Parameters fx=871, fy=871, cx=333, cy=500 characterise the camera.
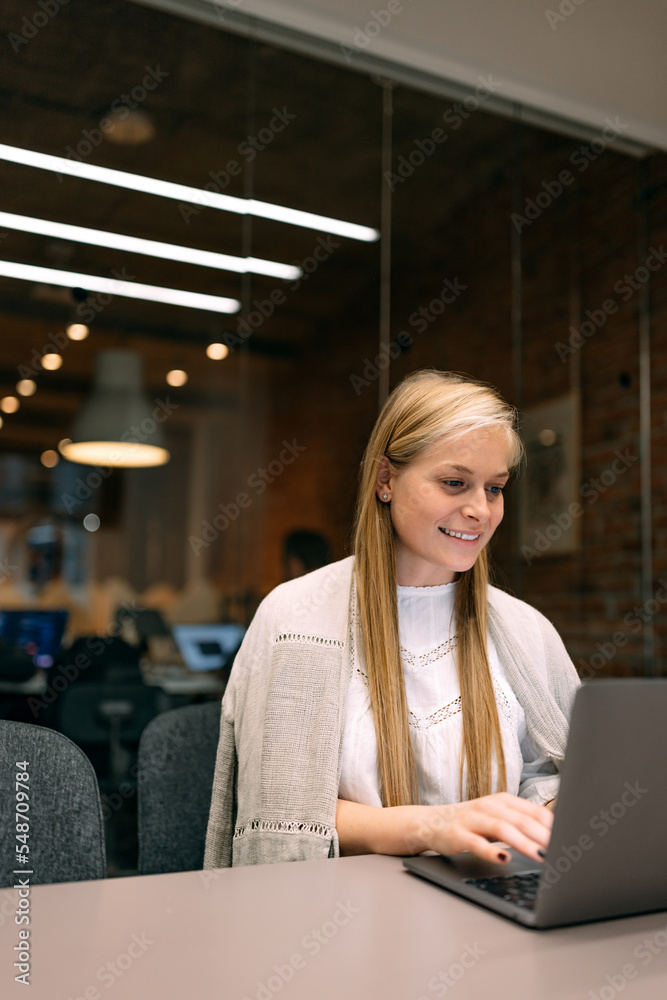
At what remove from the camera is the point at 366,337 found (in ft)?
11.4

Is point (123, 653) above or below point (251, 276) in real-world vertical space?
below

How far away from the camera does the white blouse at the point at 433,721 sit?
1.46 meters

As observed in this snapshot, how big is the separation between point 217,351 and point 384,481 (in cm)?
165

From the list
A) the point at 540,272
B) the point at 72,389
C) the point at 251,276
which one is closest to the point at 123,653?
the point at 72,389

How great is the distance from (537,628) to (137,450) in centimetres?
172

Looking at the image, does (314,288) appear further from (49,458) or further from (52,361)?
(49,458)

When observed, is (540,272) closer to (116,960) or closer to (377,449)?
(377,449)

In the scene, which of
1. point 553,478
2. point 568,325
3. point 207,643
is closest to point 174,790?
point 207,643

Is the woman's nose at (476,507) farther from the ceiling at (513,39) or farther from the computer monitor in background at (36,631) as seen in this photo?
the ceiling at (513,39)

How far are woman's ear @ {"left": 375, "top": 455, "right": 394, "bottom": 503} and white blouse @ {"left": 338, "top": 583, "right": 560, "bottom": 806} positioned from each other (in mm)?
185

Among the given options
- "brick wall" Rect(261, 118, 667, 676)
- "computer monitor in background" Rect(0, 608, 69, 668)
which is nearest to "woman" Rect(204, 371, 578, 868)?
"computer monitor in background" Rect(0, 608, 69, 668)

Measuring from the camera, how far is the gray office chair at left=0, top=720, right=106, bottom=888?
1.25 meters

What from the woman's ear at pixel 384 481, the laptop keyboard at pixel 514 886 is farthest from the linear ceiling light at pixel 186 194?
the laptop keyboard at pixel 514 886

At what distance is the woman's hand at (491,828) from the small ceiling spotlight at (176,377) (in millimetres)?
2208
